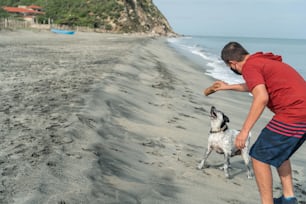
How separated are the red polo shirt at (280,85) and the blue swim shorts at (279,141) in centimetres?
7

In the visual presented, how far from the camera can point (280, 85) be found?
3.56 metres

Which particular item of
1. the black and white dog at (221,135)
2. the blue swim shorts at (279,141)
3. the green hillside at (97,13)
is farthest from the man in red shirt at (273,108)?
the green hillside at (97,13)

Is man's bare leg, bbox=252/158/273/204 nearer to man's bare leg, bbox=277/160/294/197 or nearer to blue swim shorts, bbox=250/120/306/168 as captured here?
blue swim shorts, bbox=250/120/306/168

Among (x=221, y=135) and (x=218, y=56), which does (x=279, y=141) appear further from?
(x=218, y=56)

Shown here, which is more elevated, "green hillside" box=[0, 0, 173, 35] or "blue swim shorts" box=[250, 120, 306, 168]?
"blue swim shorts" box=[250, 120, 306, 168]

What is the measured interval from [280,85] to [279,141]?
528 millimetres

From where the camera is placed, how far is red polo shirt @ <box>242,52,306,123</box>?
3.52 m

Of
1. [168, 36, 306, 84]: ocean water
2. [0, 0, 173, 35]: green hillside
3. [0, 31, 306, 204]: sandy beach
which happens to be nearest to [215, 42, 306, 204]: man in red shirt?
[0, 31, 306, 204]: sandy beach

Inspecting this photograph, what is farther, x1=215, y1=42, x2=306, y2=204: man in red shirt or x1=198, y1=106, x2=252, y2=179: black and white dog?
x1=198, y1=106, x2=252, y2=179: black and white dog

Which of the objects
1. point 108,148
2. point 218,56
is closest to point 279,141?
point 108,148

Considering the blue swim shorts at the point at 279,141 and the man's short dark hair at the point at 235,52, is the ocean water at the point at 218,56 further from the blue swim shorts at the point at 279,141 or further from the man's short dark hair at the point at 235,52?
the blue swim shorts at the point at 279,141

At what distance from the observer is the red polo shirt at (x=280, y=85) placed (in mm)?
3520

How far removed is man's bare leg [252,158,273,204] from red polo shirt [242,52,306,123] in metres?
0.49

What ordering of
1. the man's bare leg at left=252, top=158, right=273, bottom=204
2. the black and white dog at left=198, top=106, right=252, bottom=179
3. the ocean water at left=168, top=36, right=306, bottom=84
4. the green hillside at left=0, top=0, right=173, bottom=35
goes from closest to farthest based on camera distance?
the man's bare leg at left=252, top=158, right=273, bottom=204 → the black and white dog at left=198, top=106, right=252, bottom=179 → the ocean water at left=168, top=36, right=306, bottom=84 → the green hillside at left=0, top=0, right=173, bottom=35
